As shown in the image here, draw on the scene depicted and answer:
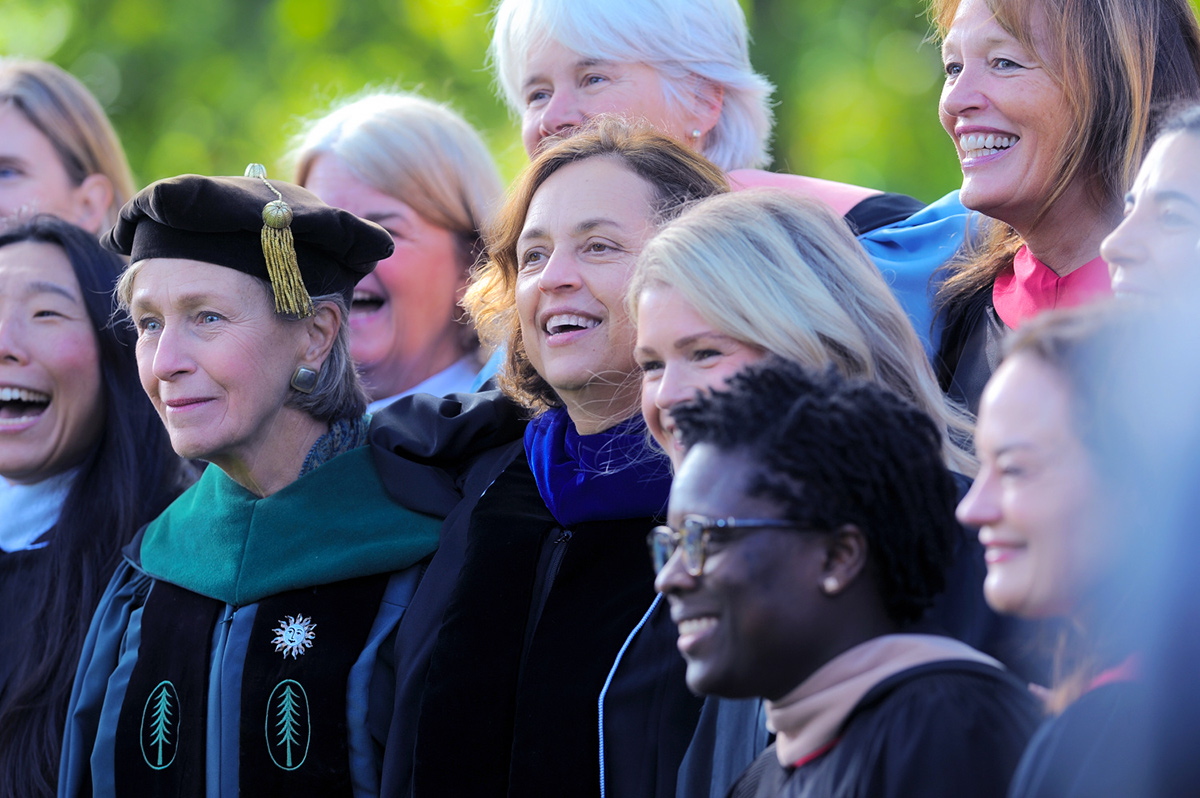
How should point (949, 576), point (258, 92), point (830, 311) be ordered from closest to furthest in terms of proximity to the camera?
point (949, 576), point (830, 311), point (258, 92)

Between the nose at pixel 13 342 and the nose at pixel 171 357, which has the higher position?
the nose at pixel 13 342

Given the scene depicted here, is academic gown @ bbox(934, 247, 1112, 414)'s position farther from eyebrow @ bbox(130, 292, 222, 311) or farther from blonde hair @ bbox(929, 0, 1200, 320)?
eyebrow @ bbox(130, 292, 222, 311)

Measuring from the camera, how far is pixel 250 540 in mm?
3229

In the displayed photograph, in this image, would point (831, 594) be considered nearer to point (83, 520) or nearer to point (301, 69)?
point (83, 520)

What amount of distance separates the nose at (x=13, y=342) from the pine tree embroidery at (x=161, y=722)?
124cm

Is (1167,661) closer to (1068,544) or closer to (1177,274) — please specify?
(1068,544)

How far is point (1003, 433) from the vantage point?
1573 millimetres

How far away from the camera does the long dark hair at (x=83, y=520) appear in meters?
3.45

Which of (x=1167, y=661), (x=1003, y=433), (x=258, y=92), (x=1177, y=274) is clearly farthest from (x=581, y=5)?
(x=258, y=92)

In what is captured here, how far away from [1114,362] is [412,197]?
317 cm

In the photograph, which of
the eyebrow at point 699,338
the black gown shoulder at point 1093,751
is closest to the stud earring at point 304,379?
the eyebrow at point 699,338

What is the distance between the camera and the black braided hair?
1697mm

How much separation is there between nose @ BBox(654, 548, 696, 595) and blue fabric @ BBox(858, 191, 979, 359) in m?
1.49

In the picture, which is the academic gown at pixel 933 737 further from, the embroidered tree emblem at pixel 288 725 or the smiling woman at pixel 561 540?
the embroidered tree emblem at pixel 288 725
